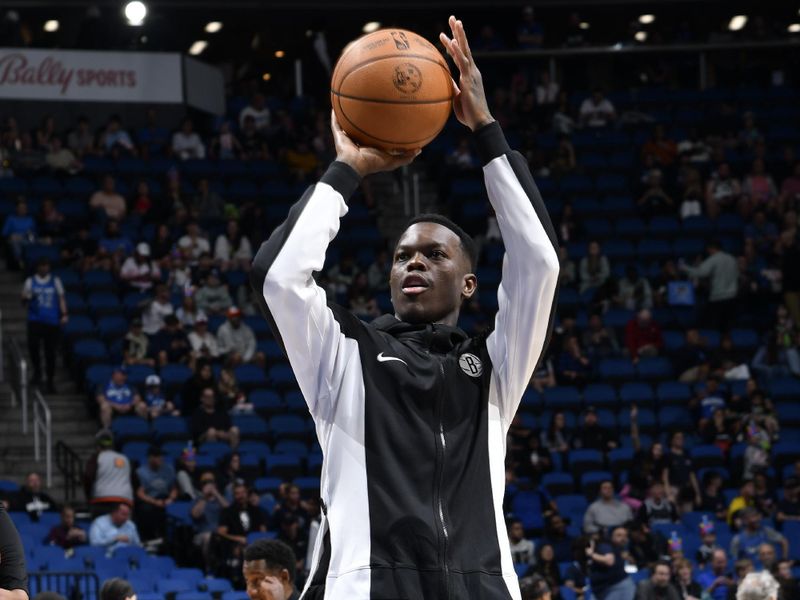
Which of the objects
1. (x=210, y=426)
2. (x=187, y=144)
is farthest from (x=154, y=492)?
(x=187, y=144)

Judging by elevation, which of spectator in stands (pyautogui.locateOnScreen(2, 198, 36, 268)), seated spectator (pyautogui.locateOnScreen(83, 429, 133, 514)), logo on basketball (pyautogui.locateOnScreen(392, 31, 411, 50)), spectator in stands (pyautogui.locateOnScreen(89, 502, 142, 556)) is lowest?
spectator in stands (pyautogui.locateOnScreen(89, 502, 142, 556))

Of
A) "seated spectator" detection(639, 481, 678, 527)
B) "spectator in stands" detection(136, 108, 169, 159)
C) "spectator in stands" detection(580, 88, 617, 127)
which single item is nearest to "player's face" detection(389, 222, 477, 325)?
"seated spectator" detection(639, 481, 678, 527)

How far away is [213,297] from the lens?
16.9 m

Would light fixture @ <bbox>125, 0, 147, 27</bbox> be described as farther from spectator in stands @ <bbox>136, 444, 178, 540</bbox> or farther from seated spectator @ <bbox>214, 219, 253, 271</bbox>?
spectator in stands @ <bbox>136, 444, 178, 540</bbox>

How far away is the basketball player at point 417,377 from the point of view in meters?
3.11

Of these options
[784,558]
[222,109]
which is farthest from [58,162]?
[784,558]

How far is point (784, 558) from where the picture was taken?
519 inches

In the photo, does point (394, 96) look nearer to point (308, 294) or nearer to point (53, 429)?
point (308, 294)

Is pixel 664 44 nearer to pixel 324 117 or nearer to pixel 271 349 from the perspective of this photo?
pixel 324 117

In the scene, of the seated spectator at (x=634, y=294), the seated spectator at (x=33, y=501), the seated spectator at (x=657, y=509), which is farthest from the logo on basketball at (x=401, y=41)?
the seated spectator at (x=634, y=294)

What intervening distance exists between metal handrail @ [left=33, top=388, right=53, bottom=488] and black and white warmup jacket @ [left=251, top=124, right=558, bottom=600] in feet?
38.0

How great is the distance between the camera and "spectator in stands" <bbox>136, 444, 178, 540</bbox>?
13.4 metres

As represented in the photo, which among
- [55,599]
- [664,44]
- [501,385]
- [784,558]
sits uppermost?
[664,44]

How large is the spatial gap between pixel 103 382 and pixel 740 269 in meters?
8.18
